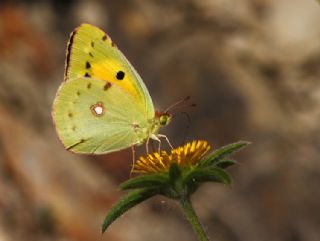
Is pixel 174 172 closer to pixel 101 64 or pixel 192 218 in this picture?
pixel 192 218

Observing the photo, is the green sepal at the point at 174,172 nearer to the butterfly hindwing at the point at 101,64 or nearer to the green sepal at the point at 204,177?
the green sepal at the point at 204,177

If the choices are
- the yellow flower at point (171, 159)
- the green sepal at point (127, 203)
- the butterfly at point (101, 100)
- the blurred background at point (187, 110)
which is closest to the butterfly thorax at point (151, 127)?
the butterfly at point (101, 100)

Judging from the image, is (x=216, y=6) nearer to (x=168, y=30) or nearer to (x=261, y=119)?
(x=168, y=30)

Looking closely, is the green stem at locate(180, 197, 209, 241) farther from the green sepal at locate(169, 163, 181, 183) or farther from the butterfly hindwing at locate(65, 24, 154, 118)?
the butterfly hindwing at locate(65, 24, 154, 118)

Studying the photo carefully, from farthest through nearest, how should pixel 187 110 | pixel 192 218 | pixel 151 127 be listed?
pixel 187 110
pixel 151 127
pixel 192 218

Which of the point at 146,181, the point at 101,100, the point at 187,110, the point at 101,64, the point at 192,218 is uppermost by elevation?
the point at 187,110

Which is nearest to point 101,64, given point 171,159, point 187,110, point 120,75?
point 120,75

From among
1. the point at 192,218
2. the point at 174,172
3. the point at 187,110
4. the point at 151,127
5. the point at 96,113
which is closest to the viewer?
the point at 192,218
